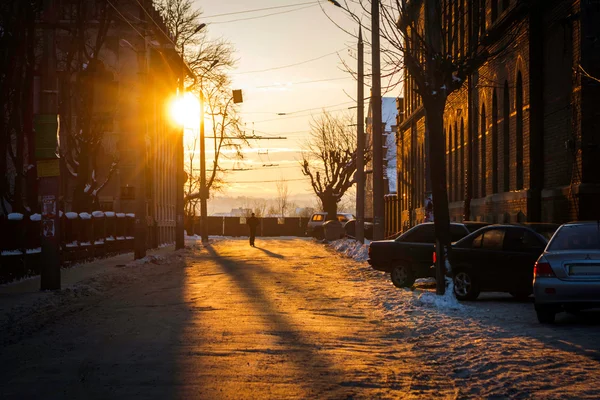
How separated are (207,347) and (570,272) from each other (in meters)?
5.36

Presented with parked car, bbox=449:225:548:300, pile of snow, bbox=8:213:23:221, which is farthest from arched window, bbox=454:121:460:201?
parked car, bbox=449:225:548:300

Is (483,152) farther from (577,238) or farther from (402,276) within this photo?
(577,238)

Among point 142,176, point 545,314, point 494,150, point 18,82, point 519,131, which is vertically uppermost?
point 18,82

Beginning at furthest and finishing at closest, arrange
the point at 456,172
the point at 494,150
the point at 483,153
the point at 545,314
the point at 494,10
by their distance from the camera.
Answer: the point at 456,172
the point at 483,153
the point at 494,150
the point at 494,10
the point at 545,314

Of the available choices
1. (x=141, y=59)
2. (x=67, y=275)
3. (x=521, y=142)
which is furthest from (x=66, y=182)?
(x=521, y=142)

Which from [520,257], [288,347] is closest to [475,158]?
[520,257]

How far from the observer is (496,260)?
59.2 ft

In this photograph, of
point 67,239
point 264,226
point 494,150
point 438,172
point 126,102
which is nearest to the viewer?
point 438,172

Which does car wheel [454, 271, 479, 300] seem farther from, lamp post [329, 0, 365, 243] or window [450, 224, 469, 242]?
lamp post [329, 0, 365, 243]

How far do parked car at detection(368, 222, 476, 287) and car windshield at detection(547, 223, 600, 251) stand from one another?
681 centimetres

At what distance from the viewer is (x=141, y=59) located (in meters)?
33.9

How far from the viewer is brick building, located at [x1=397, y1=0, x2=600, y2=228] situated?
76.4 ft

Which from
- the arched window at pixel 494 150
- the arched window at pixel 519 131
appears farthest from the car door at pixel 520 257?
the arched window at pixel 494 150

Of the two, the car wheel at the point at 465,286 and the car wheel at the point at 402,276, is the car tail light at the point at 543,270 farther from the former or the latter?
the car wheel at the point at 402,276
